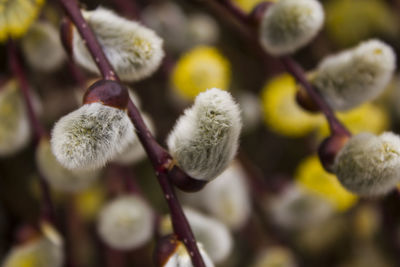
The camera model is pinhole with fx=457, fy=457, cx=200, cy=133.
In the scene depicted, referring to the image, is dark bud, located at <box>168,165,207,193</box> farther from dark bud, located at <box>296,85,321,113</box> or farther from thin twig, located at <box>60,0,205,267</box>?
dark bud, located at <box>296,85,321,113</box>

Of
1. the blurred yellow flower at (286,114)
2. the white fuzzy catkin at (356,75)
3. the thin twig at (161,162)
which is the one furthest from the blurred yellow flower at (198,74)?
the thin twig at (161,162)

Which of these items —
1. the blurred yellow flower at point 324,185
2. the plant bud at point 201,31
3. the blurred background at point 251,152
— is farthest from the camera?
A: the plant bud at point 201,31

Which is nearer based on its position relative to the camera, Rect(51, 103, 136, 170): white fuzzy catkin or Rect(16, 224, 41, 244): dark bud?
Rect(51, 103, 136, 170): white fuzzy catkin

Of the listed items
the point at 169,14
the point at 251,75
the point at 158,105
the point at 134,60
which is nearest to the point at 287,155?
the point at 251,75

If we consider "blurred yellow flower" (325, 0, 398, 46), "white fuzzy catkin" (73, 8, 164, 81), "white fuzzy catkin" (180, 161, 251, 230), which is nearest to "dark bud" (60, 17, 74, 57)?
"white fuzzy catkin" (73, 8, 164, 81)

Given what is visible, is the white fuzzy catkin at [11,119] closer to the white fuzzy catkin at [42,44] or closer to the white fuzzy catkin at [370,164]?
the white fuzzy catkin at [42,44]

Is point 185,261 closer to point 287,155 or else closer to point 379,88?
point 379,88
